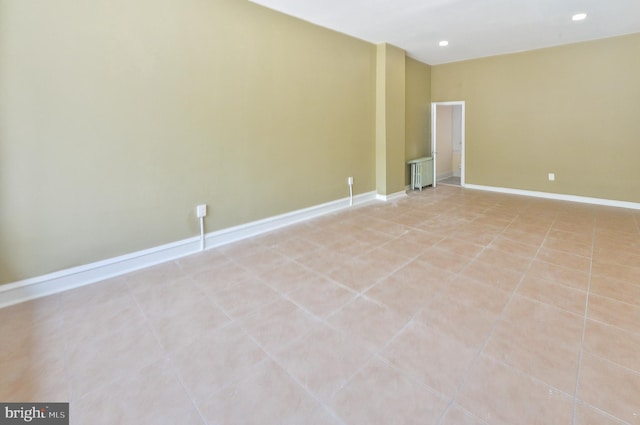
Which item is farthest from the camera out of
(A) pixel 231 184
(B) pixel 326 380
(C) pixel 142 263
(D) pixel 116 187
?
(A) pixel 231 184

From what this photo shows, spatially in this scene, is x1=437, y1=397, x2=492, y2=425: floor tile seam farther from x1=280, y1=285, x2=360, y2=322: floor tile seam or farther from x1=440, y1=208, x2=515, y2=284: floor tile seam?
x1=440, y1=208, x2=515, y2=284: floor tile seam

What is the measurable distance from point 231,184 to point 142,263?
1218 millimetres

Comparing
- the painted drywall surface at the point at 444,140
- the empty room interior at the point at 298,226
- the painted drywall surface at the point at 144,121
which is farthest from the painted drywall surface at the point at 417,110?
the painted drywall surface at the point at 144,121

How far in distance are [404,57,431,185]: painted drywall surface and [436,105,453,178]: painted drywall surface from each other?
578mm

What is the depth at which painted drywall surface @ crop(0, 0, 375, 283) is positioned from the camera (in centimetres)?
232

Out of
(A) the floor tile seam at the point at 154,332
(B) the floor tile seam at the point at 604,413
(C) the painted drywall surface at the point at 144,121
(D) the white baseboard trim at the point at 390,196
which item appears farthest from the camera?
(D) the white baseboard trim at the point at 390,196

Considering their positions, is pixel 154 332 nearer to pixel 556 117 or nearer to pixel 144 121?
pixel 144 121

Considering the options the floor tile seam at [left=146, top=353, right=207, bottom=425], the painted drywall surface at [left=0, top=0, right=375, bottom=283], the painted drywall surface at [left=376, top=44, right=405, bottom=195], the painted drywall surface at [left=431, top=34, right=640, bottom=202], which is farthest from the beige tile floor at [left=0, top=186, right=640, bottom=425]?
the painted drywall surface at [left=431, top=34, right=640, bottom=202]

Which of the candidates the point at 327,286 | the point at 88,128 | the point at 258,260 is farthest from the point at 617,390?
the point at 88,128

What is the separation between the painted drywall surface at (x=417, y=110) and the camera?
246 inches

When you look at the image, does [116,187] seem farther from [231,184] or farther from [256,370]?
[256,370]

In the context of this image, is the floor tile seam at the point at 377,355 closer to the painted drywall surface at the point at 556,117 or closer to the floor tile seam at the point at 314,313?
the floor tile seam at the point at 314,313

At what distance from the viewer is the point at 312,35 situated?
13.5 feet

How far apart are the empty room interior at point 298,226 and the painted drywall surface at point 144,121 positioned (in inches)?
0.7
